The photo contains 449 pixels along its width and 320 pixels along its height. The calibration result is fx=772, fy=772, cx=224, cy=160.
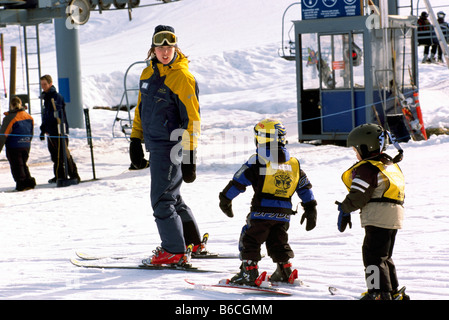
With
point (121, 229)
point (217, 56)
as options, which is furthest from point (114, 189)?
point (217, 56)

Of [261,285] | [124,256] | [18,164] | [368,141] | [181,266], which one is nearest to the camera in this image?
[368,141]

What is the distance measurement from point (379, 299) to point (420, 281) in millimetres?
850

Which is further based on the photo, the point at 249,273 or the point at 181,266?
the point at 181,266

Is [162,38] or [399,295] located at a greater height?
[162,38]

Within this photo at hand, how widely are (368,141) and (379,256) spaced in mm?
672

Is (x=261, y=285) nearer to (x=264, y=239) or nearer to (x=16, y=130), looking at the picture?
(x=264, y=239)

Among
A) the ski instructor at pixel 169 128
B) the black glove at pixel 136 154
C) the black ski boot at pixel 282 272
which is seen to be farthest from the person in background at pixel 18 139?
the black ski boot at pixel 282 272

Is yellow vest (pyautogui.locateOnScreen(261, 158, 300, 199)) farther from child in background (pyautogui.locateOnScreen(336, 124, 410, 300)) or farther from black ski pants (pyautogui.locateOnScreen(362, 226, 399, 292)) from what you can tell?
black ski pants (pyautogui.locateOnScreen(362, 226, 399, 292))

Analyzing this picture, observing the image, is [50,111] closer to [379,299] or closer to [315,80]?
[315,80]

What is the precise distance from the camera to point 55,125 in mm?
11547

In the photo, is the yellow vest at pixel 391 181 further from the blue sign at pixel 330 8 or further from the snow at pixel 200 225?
the blue sign at pixel 330 8

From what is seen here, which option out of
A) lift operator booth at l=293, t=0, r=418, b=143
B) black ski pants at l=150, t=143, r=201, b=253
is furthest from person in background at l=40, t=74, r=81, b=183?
black ski pants at l=150, t=143, r=201, b=253

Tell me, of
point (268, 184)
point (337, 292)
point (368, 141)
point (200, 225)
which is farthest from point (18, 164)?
point (368, 141)

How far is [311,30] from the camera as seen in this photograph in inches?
584
